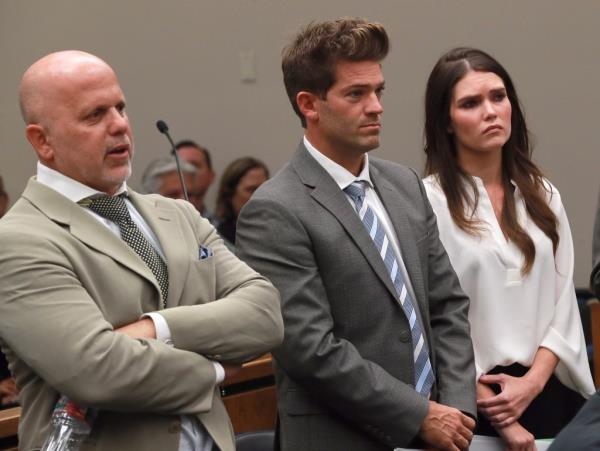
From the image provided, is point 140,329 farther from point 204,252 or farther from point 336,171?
point 336,171

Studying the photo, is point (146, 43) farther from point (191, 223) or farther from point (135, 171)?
point (191, 223)

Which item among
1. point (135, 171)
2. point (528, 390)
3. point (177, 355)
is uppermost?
point (177, 355)

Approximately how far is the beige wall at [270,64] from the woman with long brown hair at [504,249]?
7.79ft

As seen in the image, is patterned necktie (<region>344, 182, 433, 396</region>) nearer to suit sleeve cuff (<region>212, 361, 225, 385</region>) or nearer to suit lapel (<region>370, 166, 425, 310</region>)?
suit lapel (<region>370, 166, 425, 310</region>)

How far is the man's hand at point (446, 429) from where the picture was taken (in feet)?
8.20

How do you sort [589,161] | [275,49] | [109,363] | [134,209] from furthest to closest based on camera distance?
[275,49] → [589,161] → [134,209] → [109,363]

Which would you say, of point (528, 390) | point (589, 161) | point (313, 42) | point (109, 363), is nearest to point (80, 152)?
point (109, 363)

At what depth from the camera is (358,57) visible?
8.61 ft

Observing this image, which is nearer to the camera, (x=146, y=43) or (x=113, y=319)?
(x=113, y=319)

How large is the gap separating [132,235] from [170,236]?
9 centimetres

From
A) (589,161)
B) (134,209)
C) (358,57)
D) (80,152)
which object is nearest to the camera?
(80,152)

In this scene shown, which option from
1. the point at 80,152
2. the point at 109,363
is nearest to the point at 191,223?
the point at 80,152

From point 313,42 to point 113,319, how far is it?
2.88 feet

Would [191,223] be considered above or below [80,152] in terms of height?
below
